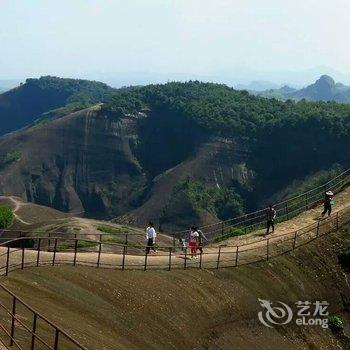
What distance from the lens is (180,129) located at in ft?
483

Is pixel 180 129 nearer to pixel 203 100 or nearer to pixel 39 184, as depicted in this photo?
pixel 203 100

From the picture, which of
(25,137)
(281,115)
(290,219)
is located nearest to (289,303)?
(290,219)

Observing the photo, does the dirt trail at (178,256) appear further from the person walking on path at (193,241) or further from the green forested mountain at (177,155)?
the green forested mountain at (177,155)

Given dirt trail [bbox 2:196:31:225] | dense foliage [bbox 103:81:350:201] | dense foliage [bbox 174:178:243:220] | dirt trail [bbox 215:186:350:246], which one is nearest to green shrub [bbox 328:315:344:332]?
dirt trail [bbox 215:186:350:246]

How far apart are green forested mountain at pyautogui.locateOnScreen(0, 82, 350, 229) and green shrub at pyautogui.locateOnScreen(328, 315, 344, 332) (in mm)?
81972

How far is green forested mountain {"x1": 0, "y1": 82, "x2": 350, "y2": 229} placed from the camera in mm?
118812

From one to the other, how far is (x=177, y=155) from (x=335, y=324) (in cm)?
11796

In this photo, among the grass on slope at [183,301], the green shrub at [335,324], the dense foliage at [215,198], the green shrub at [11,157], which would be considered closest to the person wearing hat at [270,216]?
the grass on slope at [183,301]

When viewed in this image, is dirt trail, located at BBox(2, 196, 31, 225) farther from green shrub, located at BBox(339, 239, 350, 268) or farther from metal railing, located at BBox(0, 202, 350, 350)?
green shrub, located at BBox(339, 239, 350, 268)

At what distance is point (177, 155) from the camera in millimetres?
142125

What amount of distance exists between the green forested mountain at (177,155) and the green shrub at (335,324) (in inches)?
3227

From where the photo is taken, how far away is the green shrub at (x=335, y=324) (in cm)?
2488

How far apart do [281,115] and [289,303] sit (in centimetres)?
11412

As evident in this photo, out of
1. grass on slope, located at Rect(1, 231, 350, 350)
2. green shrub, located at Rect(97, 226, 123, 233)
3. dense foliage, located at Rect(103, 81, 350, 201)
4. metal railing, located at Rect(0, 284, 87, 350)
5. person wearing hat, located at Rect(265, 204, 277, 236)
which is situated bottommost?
green shrub, located at Rect(97, 226, 123, 233)
